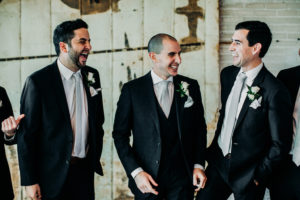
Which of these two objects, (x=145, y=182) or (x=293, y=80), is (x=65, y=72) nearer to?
(x=145, y=182)

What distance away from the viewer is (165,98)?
9.70 feet

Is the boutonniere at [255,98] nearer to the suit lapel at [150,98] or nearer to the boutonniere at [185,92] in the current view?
the boutonniere at [185,92]

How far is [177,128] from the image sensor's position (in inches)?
114

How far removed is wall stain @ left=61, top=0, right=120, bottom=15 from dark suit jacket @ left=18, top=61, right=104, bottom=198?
47.3 inches

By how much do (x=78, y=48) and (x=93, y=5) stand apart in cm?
110

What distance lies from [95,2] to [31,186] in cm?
205

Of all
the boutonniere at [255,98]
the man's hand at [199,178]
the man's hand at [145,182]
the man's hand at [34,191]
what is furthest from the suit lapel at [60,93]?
the boutonniere at [255,98]

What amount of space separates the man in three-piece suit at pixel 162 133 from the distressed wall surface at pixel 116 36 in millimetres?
926

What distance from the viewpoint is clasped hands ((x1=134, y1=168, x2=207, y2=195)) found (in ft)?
9.06

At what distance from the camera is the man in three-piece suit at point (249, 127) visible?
2748 mm

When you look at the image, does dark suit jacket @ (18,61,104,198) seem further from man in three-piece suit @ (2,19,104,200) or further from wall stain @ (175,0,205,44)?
wall stain @ (175,0,205,44)

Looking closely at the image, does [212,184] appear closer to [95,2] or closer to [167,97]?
[167,97]

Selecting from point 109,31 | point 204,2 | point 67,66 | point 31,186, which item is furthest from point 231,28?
point 31,186

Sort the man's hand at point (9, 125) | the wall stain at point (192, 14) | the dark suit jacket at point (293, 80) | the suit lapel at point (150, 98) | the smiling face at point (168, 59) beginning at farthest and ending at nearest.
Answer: the wall stain at point (192, 14) → the dark suit jacket at point (293, 80) → the smiling face at point (168, 59) → the suit lapel at point (150, 98) → the man's hand at point (9, 125)
